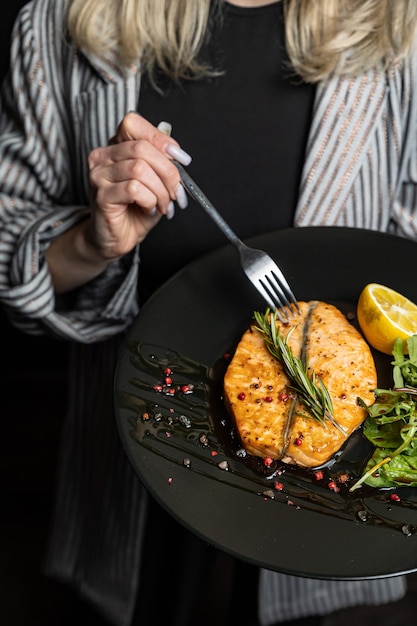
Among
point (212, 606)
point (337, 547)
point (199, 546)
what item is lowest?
point (212, 606)

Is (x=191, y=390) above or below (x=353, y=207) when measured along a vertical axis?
below

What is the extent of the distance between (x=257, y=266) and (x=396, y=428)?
0.32 metres

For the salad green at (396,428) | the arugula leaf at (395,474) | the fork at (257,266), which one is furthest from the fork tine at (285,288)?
the arugula leaf at (395,474)

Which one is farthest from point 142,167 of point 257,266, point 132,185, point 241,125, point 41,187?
point 41,187

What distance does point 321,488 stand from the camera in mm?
946

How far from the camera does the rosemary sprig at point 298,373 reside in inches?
40.4

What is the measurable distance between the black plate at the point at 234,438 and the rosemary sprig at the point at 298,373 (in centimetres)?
5

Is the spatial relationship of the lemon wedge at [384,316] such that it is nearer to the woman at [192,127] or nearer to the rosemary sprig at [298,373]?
the rosemary sprig at [298,373]

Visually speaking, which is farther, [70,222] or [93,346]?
[93,346]

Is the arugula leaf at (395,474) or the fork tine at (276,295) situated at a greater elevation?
the fork tine at (276,295)

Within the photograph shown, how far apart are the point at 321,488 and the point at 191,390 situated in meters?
0.23

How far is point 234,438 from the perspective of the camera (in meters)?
1.02

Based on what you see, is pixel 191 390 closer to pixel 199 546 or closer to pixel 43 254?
pixel 43 254

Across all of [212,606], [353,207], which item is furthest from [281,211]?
[212,606]
